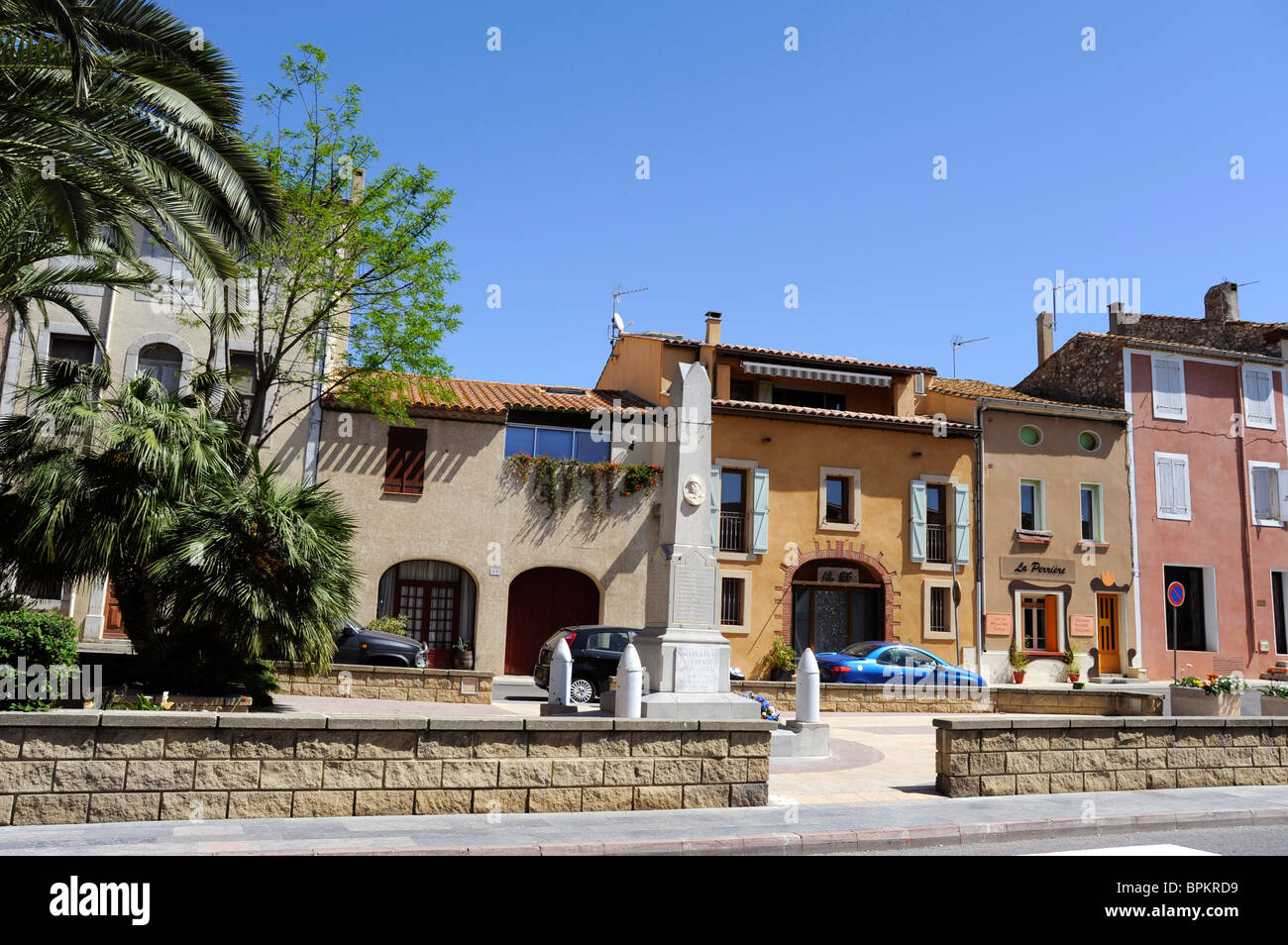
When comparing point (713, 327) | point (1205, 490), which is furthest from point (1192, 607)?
point (713, 327)

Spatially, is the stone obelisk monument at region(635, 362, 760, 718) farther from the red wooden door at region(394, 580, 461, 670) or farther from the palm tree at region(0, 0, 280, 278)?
the red wooden door at region(394, 580, 461, 670)

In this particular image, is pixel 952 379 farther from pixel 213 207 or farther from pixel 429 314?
pixel 213 207

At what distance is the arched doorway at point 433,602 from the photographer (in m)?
24.9

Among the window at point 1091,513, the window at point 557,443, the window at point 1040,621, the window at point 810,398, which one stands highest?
the window at point 810,398

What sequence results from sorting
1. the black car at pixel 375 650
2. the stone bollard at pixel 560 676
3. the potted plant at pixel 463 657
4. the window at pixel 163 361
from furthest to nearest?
the potted plant at pixel 463 657 < the window at pixel 163 361 < the black car at pixel 375 650 < the stone bollard at pixel 560 676

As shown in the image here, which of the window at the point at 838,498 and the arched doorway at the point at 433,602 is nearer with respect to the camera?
the arched doorway at the point at 433,602

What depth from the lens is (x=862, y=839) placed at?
7.38 m

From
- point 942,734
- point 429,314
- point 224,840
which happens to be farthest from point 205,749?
point 429,314

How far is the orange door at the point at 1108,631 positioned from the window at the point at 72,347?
28437 mm

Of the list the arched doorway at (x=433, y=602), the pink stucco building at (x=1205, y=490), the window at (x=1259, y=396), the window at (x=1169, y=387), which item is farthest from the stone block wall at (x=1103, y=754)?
the window at (x=1259, y=396)

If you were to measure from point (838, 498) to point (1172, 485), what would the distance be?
10899 millimetres

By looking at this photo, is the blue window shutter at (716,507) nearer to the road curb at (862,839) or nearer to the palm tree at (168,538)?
the palm tree at (168,538)

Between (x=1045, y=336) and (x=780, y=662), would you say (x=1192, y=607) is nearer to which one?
(x=1045, y=336)

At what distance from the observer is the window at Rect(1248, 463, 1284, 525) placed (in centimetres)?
3088
